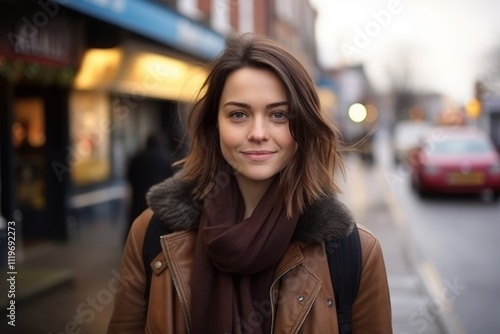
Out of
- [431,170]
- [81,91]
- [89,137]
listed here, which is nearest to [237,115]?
[81,91]

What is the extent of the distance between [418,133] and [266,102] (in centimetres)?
2225

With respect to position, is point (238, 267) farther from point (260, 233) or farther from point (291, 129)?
point (291, 129)

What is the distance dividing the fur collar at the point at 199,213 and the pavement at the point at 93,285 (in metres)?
3.44

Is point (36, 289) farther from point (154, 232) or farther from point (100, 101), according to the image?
point (100, 101)

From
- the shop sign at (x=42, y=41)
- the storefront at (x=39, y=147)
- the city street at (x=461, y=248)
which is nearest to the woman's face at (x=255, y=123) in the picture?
the city street at (x=461, y=248)

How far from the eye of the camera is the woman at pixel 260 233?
1.76 m

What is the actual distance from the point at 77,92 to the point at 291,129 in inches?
342

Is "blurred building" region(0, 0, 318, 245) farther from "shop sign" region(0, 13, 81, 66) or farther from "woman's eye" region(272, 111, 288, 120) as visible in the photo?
"woman's eye" region(272, 111, 288, 120)

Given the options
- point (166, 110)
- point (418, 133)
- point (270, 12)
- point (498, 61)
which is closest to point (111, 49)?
point (166, 110)

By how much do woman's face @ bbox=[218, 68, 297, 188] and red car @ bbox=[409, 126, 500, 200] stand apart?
12.5 m

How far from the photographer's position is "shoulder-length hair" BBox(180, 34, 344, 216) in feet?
5.78

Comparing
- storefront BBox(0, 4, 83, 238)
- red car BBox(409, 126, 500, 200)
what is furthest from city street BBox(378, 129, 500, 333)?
storefront BBox(0, 4, 83, 238)

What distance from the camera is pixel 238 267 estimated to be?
178 centimetres

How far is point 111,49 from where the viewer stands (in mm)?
8328
